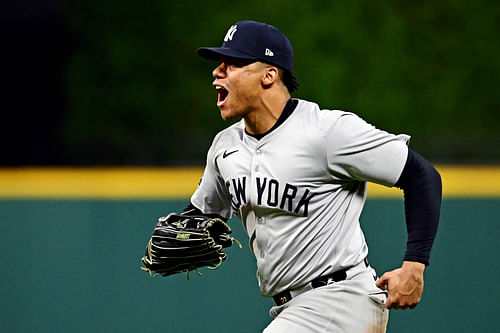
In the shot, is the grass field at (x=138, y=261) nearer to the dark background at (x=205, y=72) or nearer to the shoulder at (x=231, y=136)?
the dark background at (x=205, y=72)

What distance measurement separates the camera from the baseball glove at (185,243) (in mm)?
2836

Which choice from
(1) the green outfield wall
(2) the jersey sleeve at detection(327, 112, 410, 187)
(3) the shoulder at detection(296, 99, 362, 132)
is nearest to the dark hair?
(3) the shoulder at detection(296, 99, 362, 132)

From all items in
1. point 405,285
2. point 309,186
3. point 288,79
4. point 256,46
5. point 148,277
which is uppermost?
point 256,46

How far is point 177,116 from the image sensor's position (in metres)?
4.47

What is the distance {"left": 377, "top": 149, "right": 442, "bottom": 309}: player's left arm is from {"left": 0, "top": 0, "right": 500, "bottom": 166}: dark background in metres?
1.87

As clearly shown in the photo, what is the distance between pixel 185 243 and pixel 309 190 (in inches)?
20.1

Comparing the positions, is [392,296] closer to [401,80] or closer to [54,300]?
[401,80]

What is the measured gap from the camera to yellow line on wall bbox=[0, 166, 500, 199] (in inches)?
178

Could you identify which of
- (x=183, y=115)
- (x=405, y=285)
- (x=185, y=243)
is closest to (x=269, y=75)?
(x=185, y=243)

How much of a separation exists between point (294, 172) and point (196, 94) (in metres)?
1.96

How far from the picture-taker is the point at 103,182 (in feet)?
14.9

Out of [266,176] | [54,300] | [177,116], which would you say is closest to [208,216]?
[266,176]

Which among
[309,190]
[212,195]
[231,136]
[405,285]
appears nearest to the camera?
[405,285]

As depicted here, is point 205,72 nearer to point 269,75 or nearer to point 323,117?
point 269,75
